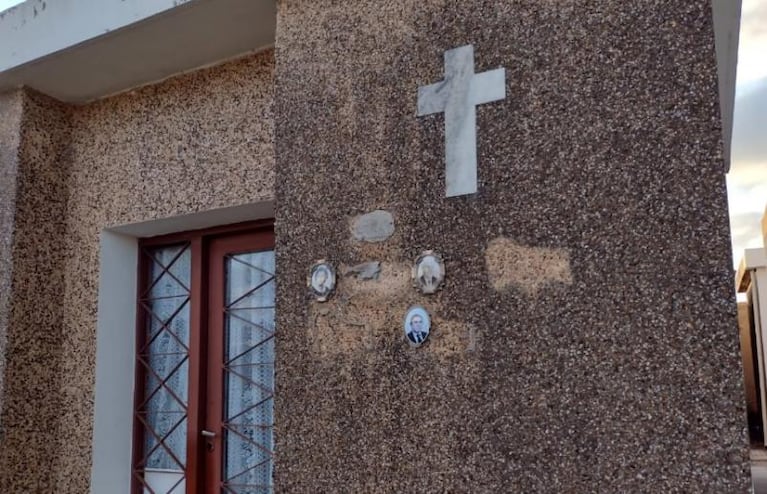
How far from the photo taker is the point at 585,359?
95.0 inches

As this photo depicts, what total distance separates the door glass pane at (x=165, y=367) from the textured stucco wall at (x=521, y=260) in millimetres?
1601

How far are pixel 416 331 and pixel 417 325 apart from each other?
23 mm

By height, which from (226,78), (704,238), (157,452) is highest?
(226,78)

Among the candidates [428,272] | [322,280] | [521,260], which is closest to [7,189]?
[322,280]

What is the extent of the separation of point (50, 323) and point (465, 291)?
9.77ft

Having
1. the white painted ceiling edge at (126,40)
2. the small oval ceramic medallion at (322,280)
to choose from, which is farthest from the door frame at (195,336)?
the small oval ceramic medallion at (322,280)

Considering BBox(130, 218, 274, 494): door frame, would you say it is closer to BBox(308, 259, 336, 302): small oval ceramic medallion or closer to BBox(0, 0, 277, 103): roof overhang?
BBox(0, 0, 277, 103): roof overhang

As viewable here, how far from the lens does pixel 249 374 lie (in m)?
4.19

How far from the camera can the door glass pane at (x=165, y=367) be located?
439 centimetres

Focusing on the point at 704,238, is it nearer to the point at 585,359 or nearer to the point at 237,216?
the point at 585,359

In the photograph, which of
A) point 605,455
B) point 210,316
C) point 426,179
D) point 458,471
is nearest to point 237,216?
point 210,316

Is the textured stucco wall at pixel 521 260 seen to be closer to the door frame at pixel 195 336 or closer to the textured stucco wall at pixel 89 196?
the textured stucco wall at pixel 89 196

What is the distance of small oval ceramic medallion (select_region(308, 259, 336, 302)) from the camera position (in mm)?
2996

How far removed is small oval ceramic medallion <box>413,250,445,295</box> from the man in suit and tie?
0.10m
